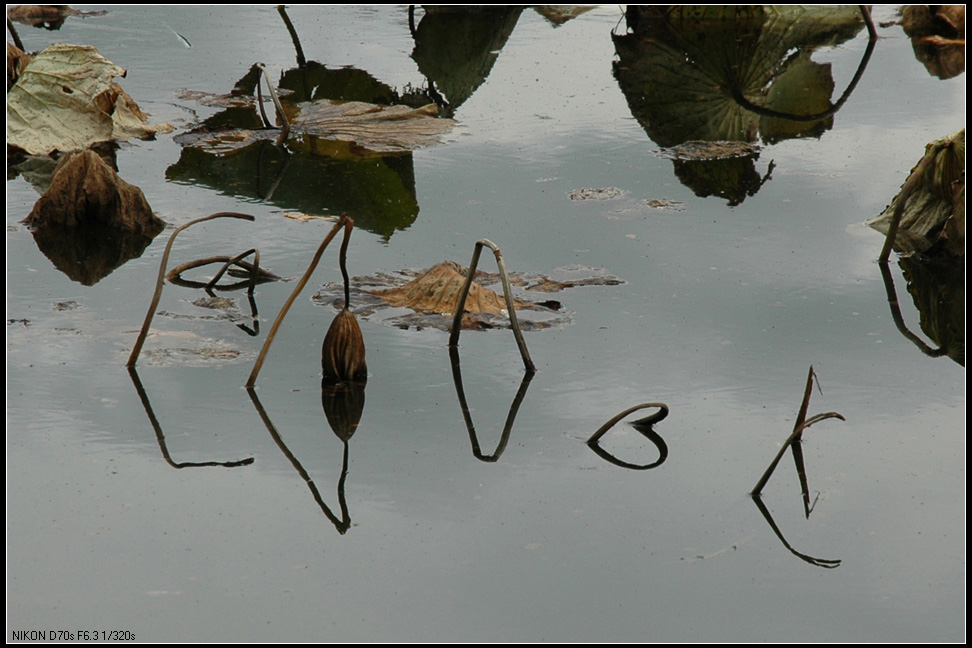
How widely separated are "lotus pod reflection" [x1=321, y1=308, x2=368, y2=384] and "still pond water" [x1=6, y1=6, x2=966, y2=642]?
3.1 inches

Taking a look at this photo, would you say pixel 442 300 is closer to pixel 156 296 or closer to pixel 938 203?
pixel 156 296

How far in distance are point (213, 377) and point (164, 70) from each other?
4537 mm

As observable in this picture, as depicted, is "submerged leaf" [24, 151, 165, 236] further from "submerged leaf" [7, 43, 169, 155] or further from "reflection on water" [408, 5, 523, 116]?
"reflection on water" [408, 5, 523, 116]

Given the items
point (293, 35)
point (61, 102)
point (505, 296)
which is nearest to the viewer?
point (505, 296)

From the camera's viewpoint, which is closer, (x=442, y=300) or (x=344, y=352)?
(x=344, y=352)

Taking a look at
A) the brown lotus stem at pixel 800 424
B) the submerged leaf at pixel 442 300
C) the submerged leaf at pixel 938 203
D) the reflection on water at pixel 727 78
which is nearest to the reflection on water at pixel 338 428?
→ the submerged leaf at pixel 442 300

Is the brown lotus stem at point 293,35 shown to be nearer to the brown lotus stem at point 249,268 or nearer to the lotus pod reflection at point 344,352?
the brown lotus stem at point 249,268

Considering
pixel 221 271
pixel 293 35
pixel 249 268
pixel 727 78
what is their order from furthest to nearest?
pixel 293 35
pixel 727 78
pixel 249 268
pixel 221 271

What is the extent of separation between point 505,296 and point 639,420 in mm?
561

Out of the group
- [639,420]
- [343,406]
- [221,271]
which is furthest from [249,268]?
[639,420]

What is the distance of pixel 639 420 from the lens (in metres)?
3.54

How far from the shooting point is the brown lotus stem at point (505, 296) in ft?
11.7

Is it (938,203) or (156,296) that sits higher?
(156,296)

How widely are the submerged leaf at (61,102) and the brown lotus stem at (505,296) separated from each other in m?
3.01
